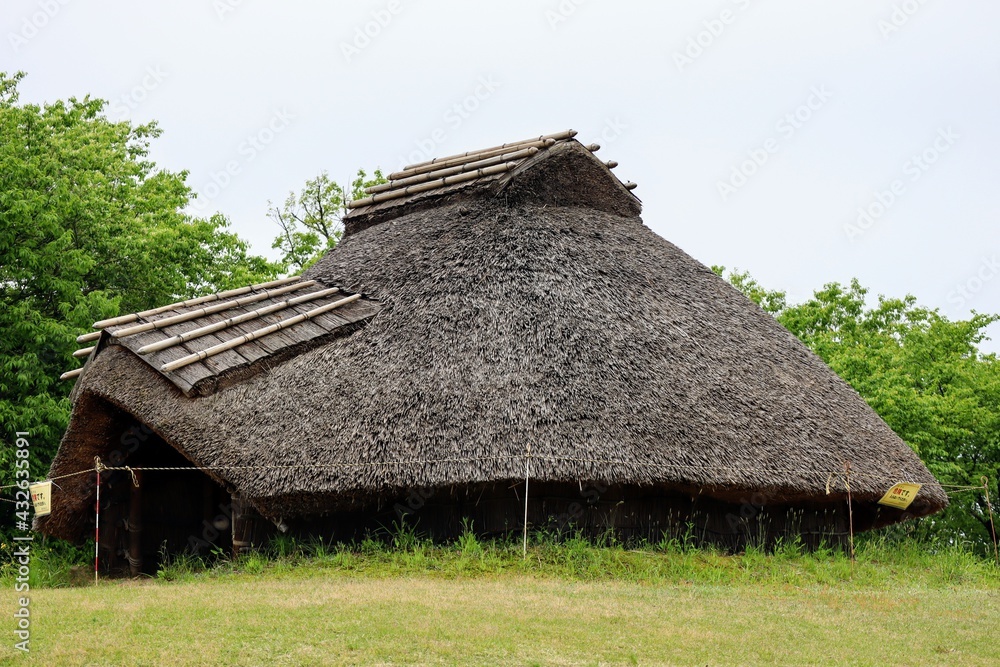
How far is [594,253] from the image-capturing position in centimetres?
1620

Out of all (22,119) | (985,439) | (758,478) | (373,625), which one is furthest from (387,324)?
(985,439)

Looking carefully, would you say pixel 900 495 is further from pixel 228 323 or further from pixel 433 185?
pixel 228 323

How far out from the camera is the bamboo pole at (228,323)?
566 inches

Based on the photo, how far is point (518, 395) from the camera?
42.4 feet

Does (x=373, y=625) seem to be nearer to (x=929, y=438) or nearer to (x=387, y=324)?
(x=387, y=324)

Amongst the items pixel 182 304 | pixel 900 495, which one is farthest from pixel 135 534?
pixel 900 495

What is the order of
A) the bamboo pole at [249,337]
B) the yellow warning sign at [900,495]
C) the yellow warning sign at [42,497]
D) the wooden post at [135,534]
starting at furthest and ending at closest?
the wooden post at [135,534]
the bamboo pole at [249,337]
the yellow warning sign at [900,495]
the yellow warning sign at [42,497]

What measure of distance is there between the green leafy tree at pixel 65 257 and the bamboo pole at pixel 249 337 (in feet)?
20.9

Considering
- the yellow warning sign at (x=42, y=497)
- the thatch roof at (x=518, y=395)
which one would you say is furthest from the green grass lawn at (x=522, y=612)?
the yellow warning sign at (x=42, y=497)

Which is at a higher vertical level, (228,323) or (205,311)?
(205,311)

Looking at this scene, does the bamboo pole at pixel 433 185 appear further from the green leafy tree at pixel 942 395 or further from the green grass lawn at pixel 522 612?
the green leafy tree at pixel 942 395

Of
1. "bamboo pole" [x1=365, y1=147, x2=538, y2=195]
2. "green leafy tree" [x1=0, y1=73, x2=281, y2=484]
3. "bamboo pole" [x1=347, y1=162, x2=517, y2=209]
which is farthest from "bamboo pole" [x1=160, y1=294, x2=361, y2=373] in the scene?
"green leafy tree" [x1=0, y1=73, x2=281, y2=484]

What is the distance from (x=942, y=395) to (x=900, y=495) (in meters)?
13.5

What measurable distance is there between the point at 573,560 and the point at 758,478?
2.43 metres
